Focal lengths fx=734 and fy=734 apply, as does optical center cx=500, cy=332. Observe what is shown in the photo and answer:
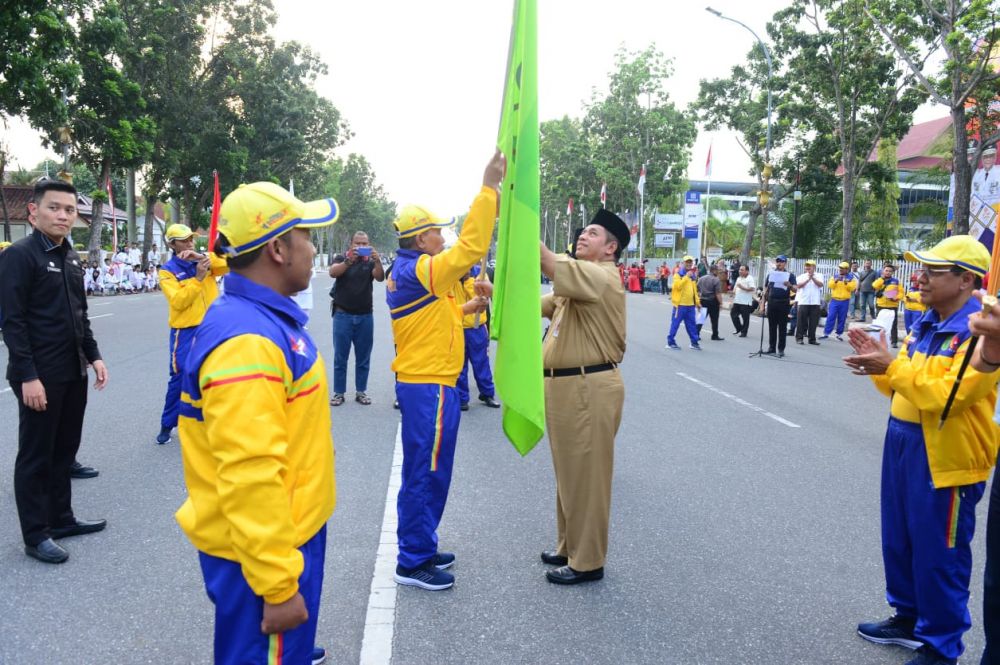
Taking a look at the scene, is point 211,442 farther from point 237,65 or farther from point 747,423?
point 237,65

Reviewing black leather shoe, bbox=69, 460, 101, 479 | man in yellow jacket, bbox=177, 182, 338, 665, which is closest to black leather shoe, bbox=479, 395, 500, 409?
black leather shoe, bbox=69, 460, 101, 479

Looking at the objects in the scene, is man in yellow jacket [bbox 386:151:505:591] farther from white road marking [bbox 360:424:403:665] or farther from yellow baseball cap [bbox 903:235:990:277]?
yellow baseball cap [bbox 903:235:990:277]

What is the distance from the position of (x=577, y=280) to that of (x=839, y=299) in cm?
1677

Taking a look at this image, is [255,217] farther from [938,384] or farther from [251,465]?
[938,384]

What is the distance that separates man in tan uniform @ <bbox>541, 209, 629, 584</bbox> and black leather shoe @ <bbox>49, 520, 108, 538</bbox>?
281 cm

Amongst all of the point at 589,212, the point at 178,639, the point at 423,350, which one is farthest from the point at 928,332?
the point at 589,212

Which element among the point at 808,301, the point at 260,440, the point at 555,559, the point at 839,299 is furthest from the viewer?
the point at 839,299

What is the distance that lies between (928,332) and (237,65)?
36114 millimetres

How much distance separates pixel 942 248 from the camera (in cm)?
331

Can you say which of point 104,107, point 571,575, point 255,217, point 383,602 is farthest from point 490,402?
point 104,107

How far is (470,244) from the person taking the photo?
3.30 meters

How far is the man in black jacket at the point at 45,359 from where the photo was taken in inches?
163

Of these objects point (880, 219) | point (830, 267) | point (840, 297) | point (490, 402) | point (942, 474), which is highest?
point (880, 219)

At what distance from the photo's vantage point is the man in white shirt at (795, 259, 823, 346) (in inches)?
672
